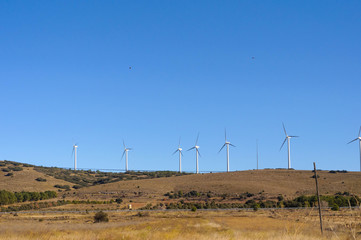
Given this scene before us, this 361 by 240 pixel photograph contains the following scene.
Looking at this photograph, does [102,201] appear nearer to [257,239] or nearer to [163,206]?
[163,206]

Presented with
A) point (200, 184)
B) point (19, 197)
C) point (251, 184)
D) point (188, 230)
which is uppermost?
point (200, 184)

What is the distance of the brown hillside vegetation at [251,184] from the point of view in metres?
130

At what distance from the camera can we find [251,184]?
139 meters

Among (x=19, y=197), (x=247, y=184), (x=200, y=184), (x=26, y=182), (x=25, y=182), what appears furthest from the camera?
(x=26, y=182)

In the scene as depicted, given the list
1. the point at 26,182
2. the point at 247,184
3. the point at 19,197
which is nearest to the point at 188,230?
the point at 19,197

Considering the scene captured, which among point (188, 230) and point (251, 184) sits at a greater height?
point (251, 184)

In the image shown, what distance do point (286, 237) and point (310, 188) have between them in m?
120

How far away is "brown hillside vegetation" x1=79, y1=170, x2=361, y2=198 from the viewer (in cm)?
12962

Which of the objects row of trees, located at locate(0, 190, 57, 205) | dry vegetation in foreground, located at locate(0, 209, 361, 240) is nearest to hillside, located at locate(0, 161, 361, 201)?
row of trees, located at locate(0, 190, 57, 205)

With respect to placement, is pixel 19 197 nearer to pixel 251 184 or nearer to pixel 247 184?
pixel 247 184

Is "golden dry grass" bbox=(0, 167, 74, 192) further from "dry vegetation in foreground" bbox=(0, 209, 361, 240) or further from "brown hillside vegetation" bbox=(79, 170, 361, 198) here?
"dry vegetation in foreground" bbox=(0, 209, 361, 240)

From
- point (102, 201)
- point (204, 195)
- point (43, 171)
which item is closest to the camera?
point (102, 201)

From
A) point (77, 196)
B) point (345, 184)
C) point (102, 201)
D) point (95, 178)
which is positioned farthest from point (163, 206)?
point (95, 178)

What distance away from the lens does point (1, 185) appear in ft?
463
